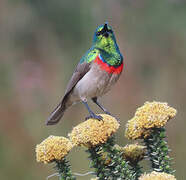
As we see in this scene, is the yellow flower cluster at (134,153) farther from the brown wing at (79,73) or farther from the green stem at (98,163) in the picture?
the brown wing at (79,73)

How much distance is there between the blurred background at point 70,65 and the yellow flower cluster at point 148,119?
273 centimetres

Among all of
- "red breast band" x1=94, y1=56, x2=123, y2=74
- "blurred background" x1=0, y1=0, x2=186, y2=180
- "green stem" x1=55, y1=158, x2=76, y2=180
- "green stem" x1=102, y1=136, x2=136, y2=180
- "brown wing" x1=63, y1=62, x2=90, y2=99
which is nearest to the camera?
"green stem" x1=102, y1=136, x2=136, y2=180

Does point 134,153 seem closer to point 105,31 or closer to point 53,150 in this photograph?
point 53,150

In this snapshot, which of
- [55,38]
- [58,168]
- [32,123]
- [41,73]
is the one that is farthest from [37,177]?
[58,168]

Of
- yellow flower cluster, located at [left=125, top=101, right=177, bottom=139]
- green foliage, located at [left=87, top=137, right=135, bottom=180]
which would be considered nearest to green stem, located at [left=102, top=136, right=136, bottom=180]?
green foliage, located at [left=87, top=137, right=135, bottom=180]

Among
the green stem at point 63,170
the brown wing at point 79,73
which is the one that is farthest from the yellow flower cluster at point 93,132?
the brown wing at point 79,73

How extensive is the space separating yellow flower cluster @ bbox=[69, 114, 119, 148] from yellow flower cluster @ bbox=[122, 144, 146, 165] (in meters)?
0.18

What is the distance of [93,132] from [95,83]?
1.51m

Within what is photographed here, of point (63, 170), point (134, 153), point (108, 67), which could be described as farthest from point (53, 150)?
point (108, 67)

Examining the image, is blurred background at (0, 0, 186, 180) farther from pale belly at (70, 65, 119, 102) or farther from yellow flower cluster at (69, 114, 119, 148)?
yellow flower cluster at (69, 114, 119, 148)

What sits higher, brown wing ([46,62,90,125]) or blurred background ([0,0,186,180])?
blurred background ([0,0,186,180])

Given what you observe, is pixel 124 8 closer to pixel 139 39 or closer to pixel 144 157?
pixel 139 39

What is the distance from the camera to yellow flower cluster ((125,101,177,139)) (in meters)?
2.17

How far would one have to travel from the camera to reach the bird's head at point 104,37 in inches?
137
